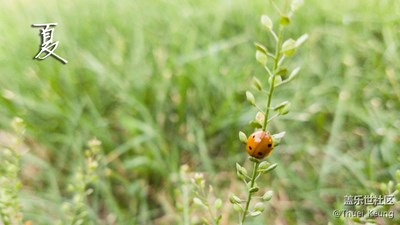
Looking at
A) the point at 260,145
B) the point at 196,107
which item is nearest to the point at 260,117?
the point at 260,145

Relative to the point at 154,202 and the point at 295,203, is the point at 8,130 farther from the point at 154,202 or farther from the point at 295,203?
the point at 295,203

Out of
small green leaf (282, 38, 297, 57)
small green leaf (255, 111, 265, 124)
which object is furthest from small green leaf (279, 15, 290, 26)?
small green leaf (255, 111, 265, 124)

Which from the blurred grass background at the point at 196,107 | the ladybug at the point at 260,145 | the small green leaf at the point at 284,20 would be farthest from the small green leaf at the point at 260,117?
the blurred grass background at the point at 196,107

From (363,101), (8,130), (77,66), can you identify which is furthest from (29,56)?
(363,101)

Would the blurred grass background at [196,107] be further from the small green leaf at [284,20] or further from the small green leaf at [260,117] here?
the small green leaf at [284,20]

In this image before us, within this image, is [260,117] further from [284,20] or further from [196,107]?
[196,107]

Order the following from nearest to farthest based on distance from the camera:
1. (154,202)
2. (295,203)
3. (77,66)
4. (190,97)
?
1. (295,203)
2. (154,202)
3. (190,97)
4. (77,66)

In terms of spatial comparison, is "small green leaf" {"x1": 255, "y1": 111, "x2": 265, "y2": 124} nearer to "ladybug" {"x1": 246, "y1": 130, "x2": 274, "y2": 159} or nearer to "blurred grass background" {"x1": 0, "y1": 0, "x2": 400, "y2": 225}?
"ladybug" {"x1": 246, "y1": 130, "x2": 274, "y2": 159}

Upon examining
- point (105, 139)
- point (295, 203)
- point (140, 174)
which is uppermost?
point (105, 139)

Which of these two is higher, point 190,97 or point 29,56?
point 29,56
